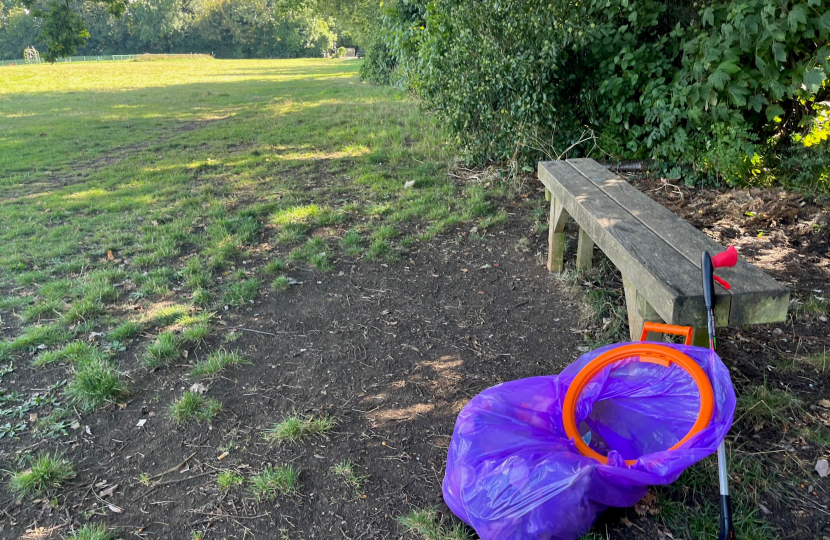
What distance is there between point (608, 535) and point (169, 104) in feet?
50.7

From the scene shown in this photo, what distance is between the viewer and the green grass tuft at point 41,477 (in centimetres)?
241

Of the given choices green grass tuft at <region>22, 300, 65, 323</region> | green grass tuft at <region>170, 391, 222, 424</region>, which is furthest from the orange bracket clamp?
green grass tuft at <region>22, 300, 65, 323</region>

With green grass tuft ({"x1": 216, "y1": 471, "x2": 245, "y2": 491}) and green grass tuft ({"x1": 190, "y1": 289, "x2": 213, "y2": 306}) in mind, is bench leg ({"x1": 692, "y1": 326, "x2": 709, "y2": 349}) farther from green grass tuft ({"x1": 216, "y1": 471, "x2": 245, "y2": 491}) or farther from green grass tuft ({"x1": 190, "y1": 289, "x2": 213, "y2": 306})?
green grass tuft ({"x1": 190, "y1": 289, "x2": 213, "y2": 306})

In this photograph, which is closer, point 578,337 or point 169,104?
point 578,337

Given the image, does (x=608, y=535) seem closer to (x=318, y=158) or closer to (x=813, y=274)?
(x=813, y=274)

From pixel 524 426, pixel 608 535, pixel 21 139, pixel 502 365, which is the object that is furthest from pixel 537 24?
pixel 21 139

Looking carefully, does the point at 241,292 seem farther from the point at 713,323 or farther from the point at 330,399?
the point at 713,323

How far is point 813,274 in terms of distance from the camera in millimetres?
3814

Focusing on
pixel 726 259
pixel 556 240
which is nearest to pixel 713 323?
pixel 726 259

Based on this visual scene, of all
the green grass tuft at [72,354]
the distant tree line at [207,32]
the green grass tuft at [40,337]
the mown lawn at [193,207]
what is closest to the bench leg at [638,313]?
the mown lawn at [193,207]

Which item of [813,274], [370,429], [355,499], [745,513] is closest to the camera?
[745,513]

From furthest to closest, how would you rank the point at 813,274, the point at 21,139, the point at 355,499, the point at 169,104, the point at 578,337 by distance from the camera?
the point at 169,104 → the point at 21,139 → the point at 813,274 → the point at 578,337 → the point at 355,499

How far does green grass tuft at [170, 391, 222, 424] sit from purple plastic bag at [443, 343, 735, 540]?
129cm

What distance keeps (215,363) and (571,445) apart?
6.56 ft
